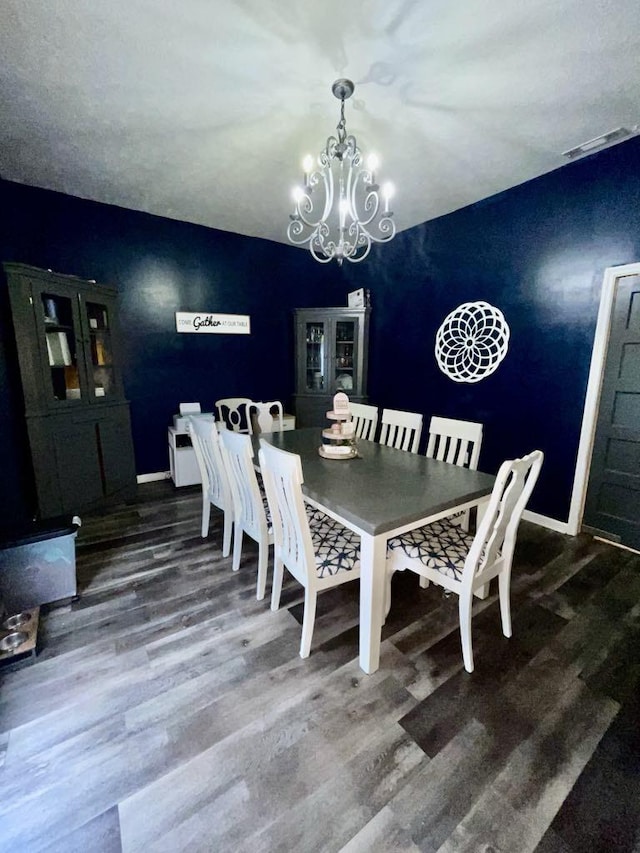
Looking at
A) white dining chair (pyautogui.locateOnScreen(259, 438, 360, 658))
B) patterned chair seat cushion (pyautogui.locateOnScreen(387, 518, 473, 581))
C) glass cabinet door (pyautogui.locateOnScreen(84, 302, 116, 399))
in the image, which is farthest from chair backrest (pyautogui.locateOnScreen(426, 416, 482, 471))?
glass cabinet door (pyautogui.locateOnScreen(84, 302, 116, 399))

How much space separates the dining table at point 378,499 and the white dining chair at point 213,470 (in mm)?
546

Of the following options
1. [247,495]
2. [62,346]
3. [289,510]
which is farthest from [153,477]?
[289,510]

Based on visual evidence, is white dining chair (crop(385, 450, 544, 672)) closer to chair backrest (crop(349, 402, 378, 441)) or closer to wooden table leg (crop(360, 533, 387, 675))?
wooden table leg (crop(360, 533, 387, 675))

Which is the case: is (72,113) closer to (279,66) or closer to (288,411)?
(279,66)

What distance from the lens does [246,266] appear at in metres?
4.03

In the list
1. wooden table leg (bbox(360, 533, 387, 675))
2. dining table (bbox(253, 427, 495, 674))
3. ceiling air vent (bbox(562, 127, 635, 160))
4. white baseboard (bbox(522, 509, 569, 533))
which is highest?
ceiling air vent (bbox(562, 127, 635, 160))

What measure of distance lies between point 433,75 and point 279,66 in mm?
758

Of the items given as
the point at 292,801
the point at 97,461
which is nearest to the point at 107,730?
the point at 292,801

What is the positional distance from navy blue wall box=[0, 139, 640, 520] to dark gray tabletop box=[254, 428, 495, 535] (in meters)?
1.42

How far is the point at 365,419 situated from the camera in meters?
3.00

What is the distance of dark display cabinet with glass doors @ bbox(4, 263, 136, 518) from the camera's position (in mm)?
2465

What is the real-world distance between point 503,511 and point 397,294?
317cm

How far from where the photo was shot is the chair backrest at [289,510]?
1.38 m

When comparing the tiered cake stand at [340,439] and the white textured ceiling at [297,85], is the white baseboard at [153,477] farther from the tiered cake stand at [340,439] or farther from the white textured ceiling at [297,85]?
the white textured ceiling at [297,85]
